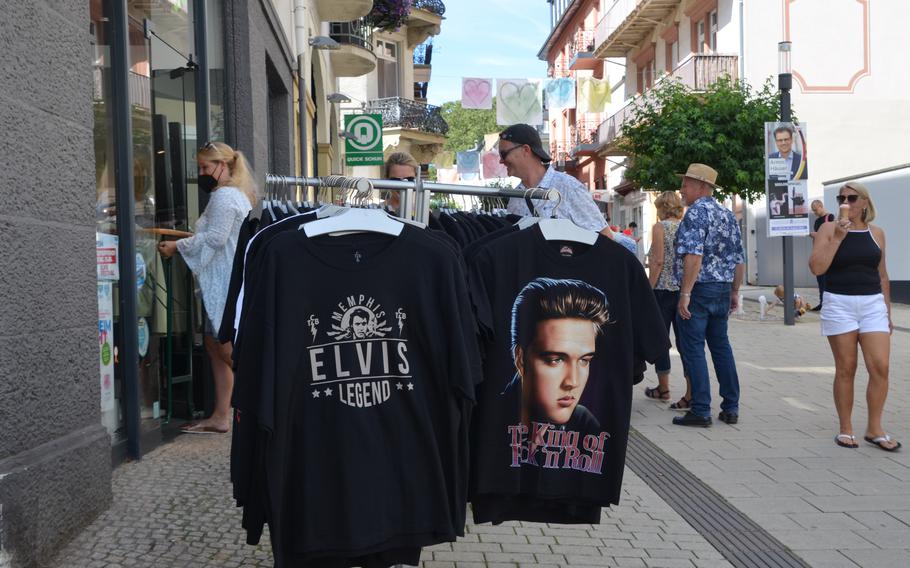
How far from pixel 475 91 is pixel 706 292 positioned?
67.5ft

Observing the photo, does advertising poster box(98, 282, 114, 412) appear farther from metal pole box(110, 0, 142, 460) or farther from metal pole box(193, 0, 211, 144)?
metal pole box(193, 0, 211, 144)

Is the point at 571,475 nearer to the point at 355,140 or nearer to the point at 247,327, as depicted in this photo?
the point at 247,327

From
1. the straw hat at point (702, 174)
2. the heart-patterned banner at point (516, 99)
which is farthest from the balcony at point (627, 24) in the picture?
the straw hat at point (702, 174)

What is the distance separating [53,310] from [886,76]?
28024mm

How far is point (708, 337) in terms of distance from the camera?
7.48 meters

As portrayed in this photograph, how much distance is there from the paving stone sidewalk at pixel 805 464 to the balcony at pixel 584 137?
1249 inches

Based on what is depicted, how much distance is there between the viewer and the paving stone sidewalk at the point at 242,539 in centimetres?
412

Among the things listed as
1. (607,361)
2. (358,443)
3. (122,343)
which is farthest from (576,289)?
(122,343)

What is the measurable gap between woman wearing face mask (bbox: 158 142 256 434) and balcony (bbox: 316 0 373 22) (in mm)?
10776

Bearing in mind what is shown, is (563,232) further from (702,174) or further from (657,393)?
(657,393)

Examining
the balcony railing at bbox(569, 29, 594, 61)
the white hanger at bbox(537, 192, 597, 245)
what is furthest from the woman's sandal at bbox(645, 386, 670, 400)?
the balcony railing at bbox(569, 29, 594, 61)

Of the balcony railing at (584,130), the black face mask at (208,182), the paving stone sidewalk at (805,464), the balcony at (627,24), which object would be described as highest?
the balcony at (627,24)

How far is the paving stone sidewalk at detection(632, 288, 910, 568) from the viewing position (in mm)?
4641

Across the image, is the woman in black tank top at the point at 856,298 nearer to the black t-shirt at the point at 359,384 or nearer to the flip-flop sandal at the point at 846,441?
the flip-flop sandal at the point at 846,441
